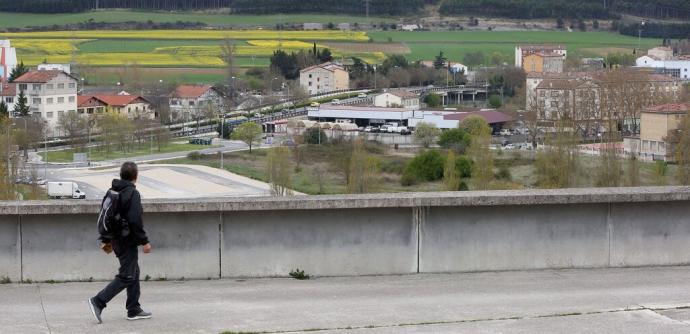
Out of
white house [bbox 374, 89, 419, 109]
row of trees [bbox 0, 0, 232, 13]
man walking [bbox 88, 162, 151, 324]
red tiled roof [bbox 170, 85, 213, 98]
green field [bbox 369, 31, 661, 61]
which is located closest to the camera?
man walking [bbox 88, 162, 151, 324]

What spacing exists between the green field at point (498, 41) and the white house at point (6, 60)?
99.3 ft

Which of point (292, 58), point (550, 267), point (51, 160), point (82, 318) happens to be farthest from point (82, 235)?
point (292, 58)

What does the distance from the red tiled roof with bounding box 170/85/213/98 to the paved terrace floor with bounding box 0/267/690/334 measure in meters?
61.0

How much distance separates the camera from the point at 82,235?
8516 mm

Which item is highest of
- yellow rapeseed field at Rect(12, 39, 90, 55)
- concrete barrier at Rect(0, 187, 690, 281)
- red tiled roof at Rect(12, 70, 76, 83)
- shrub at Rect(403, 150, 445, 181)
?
yellow rapeseed field at Rect(12, 39, 90, 55)

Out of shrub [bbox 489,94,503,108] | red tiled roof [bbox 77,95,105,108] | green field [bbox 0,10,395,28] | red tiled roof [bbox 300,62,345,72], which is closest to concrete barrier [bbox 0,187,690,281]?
red tiled roof [bbox 77,95,105,108]

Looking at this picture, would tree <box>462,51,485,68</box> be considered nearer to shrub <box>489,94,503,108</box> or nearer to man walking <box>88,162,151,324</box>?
shrub <box>489,94,503,108</box>

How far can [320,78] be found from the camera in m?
78.4

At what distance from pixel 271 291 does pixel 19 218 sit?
1.55 meters

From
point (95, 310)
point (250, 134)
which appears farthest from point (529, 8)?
point (95, 310)

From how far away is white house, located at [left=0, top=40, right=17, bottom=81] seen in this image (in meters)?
69.6

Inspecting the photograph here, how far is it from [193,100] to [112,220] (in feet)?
204

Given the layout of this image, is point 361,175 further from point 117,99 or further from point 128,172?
point 128,172

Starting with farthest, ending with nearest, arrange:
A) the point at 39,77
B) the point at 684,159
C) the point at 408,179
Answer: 1. the point at 39,77
2. the point at 408,179
3. the point at 684,159
